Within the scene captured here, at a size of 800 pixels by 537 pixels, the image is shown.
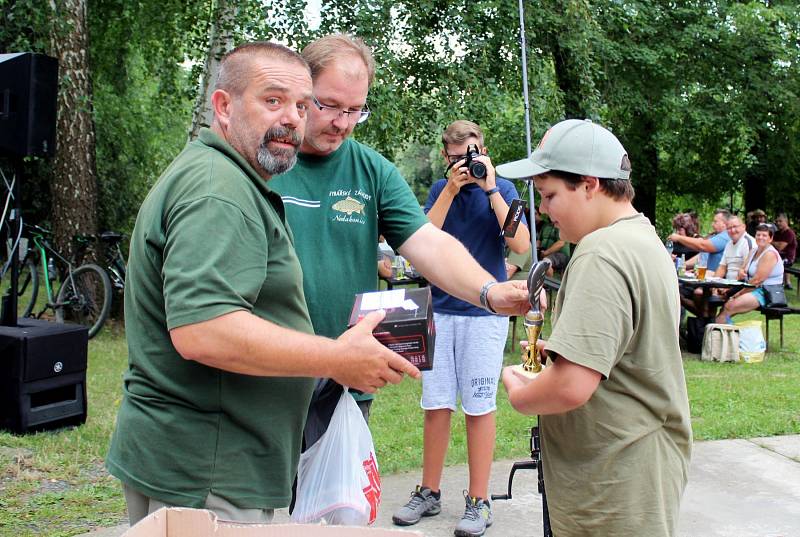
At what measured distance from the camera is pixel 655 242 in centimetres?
226

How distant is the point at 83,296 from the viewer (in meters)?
10.1

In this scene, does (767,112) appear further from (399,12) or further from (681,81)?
(399,12)

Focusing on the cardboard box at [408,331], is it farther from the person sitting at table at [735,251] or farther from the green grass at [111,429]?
the person sitting at table at [735,251]

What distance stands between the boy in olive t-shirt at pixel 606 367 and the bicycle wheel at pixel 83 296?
8575 millimetres

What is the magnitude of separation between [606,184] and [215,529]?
1349mm

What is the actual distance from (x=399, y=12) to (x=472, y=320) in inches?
261

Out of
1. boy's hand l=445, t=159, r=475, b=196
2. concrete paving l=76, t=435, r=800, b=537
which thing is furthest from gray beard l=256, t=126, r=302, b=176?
concrete paving l=76, t=435, r=800, b=537

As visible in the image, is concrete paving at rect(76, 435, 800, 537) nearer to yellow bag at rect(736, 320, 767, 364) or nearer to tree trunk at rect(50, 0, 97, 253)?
yellow bag at rect(736, 320, 767, 364)

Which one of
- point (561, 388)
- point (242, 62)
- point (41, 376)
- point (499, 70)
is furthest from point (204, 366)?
point (499, 70)

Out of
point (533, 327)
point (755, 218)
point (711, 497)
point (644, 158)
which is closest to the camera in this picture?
point (533, 327)

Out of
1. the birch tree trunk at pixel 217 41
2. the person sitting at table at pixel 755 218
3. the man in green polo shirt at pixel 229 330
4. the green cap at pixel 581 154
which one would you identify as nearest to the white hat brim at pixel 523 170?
the green cap at pixel 581 154

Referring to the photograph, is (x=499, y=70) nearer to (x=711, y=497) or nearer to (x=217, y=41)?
(x=217, y=41)

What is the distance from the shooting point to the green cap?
2.30 metres

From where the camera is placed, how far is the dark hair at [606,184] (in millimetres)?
2330
